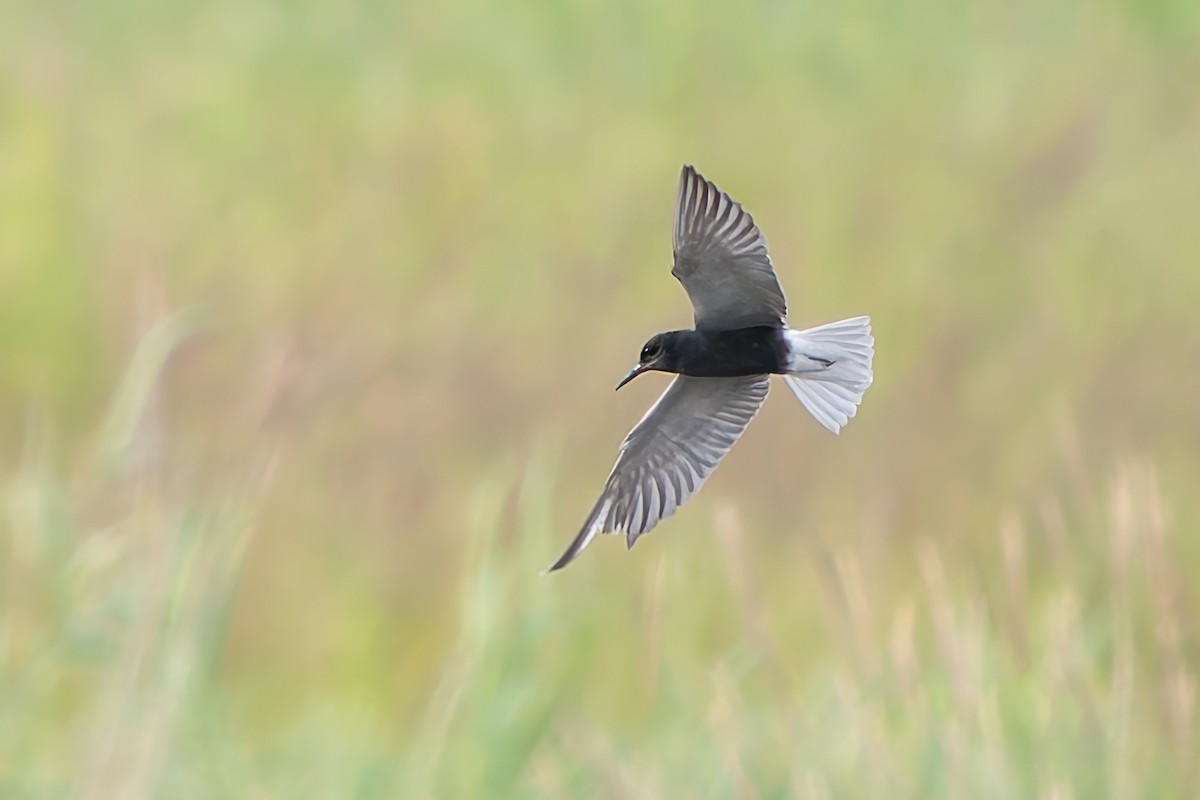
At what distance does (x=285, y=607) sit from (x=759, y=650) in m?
1.21

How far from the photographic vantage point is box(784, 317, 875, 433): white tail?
3.40 feet

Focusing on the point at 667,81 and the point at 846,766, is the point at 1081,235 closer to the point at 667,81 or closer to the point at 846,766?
the point at 667,81

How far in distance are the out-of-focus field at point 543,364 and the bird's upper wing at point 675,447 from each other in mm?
458

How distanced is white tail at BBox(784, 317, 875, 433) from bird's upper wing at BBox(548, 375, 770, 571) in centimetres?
7

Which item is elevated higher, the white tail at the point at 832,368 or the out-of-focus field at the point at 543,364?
the out-of-focus field at the point at 543,364

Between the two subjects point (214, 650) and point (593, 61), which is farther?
point (593, 61)

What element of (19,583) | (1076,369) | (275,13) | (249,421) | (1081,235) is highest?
(275,13)

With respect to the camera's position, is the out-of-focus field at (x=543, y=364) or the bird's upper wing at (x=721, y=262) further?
the out-of-focus field at (x=543, y=364)

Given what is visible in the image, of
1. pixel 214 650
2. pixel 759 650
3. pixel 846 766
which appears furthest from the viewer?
pixel 214 650

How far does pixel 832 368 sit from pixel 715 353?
8cm

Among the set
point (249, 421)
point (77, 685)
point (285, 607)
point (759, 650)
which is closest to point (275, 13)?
point (285, 607)

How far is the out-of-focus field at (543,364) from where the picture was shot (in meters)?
1.67

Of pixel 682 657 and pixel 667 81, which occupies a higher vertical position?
pixel 667 81

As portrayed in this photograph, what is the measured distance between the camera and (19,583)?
1631 mm
